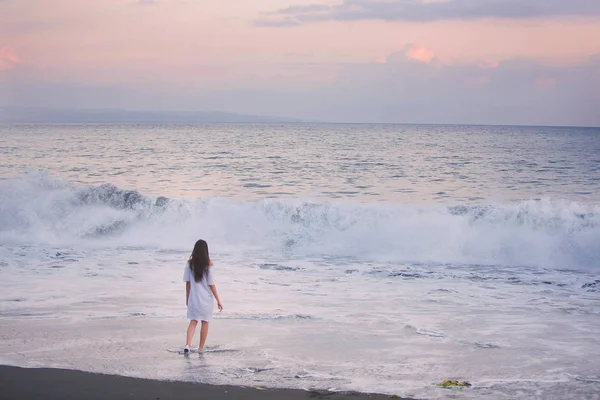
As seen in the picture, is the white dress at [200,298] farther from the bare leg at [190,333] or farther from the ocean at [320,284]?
the ocean at [320,284]

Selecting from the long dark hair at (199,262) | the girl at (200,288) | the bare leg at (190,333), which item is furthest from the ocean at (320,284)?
the long dark hair at (199,262)

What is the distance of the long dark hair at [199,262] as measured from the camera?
8273 millimetres

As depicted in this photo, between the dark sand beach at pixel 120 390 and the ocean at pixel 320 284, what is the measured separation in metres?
0.27

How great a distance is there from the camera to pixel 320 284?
1295 centimetres

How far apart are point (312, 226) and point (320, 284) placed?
7.90m

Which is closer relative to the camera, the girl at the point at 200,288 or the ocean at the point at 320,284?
the ocean at the point at 320,284

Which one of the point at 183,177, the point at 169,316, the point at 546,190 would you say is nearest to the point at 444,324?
the point at 169,316

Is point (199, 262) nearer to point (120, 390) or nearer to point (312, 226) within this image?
point (120, 390)

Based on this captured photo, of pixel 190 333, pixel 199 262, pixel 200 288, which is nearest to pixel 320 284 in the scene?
pixel 200 288

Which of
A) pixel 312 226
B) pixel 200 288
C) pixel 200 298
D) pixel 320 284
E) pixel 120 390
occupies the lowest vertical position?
pixel 320 284

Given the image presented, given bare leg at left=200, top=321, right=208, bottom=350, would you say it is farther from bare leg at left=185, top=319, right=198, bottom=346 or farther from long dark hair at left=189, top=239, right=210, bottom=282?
long dark hair at left=189, top=239, right=210, bottom=282

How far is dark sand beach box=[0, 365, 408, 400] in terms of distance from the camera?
6125 millimetres

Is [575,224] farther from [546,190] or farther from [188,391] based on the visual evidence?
[188,391]

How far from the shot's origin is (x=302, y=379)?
6.87 metres
